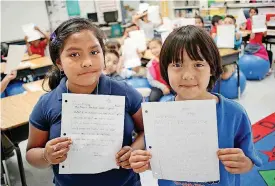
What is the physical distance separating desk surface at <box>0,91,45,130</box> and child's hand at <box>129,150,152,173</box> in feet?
4.35

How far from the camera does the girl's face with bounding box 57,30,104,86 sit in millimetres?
899

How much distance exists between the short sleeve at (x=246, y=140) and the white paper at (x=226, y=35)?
3.05 meters

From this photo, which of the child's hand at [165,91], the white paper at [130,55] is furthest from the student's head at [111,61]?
the child's hand at [165,91]

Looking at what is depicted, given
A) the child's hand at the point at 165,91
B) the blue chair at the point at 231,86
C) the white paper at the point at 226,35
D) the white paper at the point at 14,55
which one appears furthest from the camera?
the blue chair at the point at 231,86

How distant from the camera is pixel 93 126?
924mm

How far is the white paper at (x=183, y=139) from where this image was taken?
82cm

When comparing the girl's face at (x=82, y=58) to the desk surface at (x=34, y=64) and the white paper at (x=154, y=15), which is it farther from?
the white paper at (x=154, y=15)

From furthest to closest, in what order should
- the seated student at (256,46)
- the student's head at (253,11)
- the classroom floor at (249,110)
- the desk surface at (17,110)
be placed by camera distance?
the student's head at (253,11), the seated student at (256,46), the classroom floor at (249,110), the desk surface at (17,110)

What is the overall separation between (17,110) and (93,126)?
149cm

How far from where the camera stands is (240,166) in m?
0.82

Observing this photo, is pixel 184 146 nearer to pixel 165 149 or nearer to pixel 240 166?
pixel 165 149

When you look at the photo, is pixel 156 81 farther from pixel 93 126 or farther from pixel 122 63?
pixel 93 126

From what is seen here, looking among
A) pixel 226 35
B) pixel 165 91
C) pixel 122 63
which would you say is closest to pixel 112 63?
pixel 122 63

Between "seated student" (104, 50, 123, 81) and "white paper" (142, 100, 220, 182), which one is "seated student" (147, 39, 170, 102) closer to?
"seated student" (104, 50, 123, 81)
